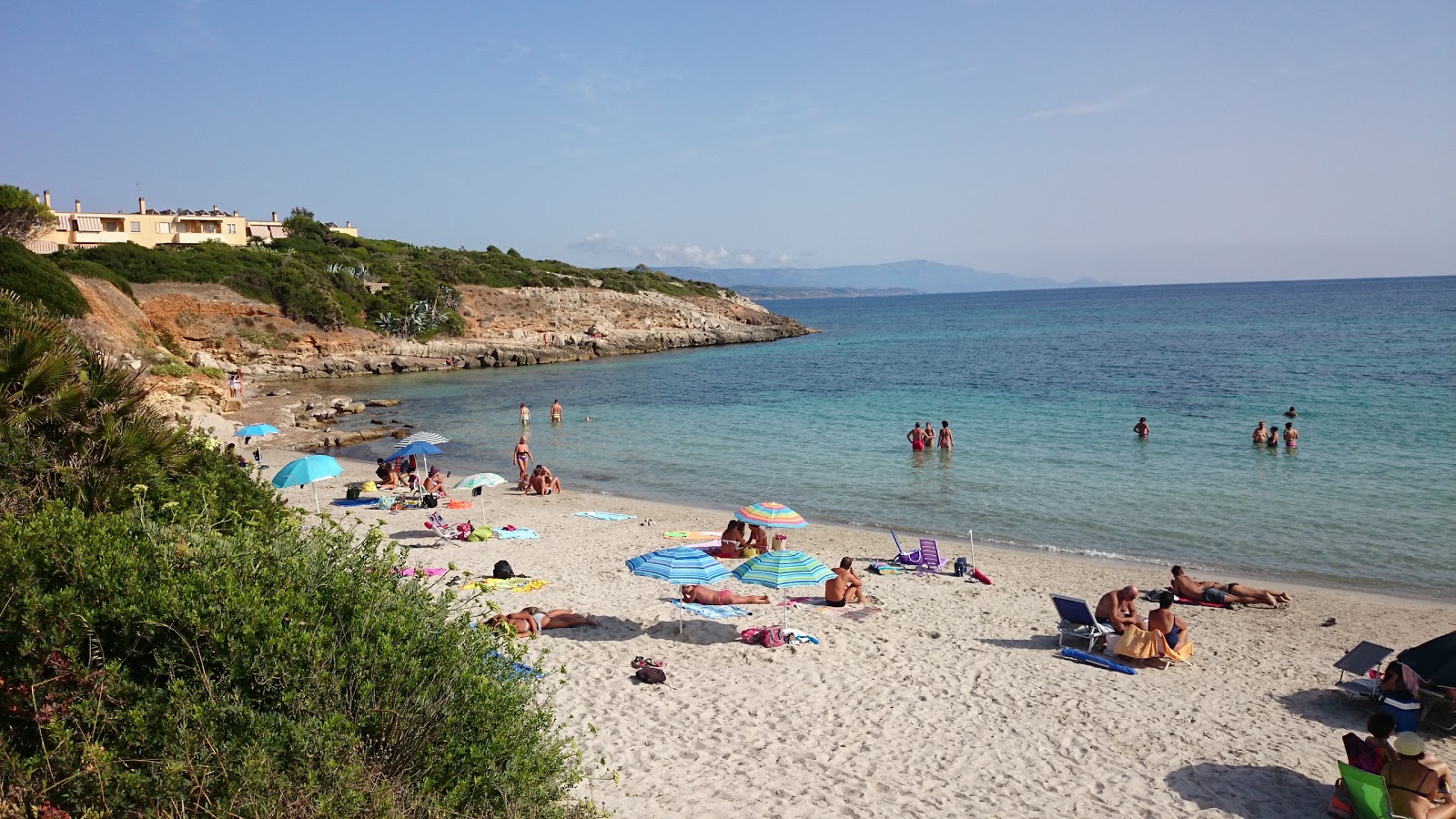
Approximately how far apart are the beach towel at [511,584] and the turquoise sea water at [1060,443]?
7.79 meters

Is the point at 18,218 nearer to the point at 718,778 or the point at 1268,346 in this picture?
the point at 718,778

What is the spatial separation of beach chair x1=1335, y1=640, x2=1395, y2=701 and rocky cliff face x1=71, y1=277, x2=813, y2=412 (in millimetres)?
29202

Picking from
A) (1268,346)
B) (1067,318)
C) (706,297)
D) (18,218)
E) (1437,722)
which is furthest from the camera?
(1067,318)

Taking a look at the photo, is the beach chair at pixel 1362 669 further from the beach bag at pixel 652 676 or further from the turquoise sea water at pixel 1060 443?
the beach bag at pixel 652 676

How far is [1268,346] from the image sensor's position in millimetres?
55469

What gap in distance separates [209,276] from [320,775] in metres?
55.3

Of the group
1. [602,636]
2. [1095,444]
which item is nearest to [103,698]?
[602,636]

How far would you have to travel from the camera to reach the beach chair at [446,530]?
15.7 m

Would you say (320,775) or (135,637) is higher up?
(135,637)

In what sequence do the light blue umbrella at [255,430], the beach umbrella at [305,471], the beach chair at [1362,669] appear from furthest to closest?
the light blue umbrella at [255,430]
the beach umbrella at [305,471]
the beach chair at [1362,669]

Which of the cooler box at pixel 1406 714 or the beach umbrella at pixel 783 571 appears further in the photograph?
the beach umbrella at pixel 783 571

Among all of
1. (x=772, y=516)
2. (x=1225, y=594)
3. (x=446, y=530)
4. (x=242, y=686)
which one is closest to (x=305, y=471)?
(x=446, y=530)

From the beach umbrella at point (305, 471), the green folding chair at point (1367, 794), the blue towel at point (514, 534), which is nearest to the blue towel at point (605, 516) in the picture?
the blue towel at point (514, 534)

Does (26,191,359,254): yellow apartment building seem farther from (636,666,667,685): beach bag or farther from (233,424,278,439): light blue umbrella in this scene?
(636,666,667,685): beach bag
